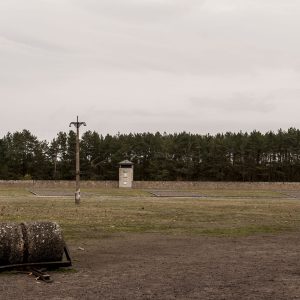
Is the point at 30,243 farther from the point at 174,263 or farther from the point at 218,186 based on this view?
the point at 218,186

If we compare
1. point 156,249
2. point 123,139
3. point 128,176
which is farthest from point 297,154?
point 156,249

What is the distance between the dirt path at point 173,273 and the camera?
10109 millimetres

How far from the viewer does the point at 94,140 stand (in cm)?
14312

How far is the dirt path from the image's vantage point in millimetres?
10109

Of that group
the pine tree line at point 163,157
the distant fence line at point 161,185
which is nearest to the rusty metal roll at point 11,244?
the distant fence line at point 161,185

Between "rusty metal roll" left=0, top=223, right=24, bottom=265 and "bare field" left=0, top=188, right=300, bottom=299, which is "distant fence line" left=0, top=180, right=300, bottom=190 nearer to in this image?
"bare field" left=0, top=188, right=300, bottom=299

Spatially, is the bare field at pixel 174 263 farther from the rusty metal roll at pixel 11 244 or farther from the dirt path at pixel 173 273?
the rusty metal roll at pixel 11 244

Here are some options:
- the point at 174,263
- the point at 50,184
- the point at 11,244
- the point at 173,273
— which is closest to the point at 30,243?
the point at 11,244

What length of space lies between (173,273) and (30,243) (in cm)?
344

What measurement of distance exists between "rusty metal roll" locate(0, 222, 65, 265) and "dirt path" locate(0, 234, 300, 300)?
61cm

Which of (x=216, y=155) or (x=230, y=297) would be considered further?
(x=216, y=155)

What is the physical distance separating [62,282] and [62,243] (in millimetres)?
1562

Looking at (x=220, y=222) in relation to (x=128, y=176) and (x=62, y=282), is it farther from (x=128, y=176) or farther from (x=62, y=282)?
(x=128, y=176)

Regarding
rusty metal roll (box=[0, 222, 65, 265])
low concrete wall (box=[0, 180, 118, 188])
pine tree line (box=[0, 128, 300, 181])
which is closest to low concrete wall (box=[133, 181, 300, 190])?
low concrete wall (box=[0, 180, 118, 188])
